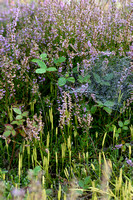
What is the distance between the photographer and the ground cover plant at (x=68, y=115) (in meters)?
1.60

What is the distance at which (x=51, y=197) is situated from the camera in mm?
1526

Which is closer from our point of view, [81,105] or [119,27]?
[81,105]

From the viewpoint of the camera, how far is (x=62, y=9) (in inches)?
128

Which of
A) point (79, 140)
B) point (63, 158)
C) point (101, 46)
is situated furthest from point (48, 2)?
point (63, 158)

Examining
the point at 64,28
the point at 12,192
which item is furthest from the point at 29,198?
the point at 64,28

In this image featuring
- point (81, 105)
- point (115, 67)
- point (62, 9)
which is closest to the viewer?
point (81, 105)

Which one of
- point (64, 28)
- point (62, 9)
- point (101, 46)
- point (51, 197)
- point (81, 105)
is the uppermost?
point (62, 9)

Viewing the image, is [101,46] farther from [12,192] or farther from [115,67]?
[12,192]

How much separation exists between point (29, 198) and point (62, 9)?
2.82m

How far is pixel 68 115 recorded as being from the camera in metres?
1.81

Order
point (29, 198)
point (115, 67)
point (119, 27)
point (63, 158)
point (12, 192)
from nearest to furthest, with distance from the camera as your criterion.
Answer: point (29, 198) → point (12, 192) → point (63, 158) → point (115, 67) → point (119, 27)

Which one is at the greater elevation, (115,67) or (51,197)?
(115,67)

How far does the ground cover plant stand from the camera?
5.24 ft

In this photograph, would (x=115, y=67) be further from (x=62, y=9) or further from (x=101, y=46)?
(x=62, y=9)
